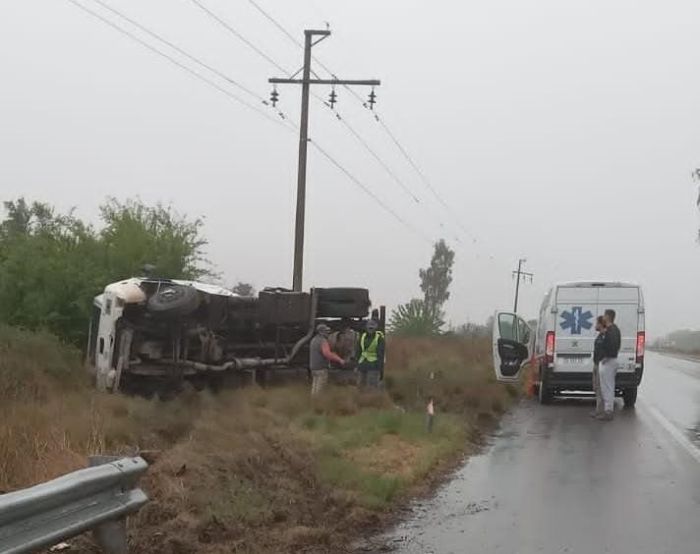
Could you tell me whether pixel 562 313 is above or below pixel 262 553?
above

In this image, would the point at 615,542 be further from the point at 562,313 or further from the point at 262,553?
the point at 562,313

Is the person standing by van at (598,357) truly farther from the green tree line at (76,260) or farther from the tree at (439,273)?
the tree at (439,273)

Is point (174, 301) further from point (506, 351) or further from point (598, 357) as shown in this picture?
point (506, 351)

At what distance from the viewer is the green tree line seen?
1930 cm

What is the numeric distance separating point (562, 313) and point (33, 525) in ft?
48.7

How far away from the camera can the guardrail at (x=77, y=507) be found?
14.4 ft

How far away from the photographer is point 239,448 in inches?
355

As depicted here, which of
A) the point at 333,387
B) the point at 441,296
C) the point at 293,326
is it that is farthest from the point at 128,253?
the point at 441,296

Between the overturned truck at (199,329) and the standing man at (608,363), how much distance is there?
187 inches

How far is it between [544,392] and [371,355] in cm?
424

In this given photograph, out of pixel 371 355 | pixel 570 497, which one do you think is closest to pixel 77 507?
pixel 570 497

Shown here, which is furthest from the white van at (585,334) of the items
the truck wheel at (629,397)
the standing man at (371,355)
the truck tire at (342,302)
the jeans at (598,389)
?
the truck tire at (342,302)

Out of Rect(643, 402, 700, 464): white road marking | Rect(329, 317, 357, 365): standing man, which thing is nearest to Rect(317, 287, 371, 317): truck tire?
Rect(329, 317, 357, 365): standing man

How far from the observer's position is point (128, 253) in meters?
21.8
